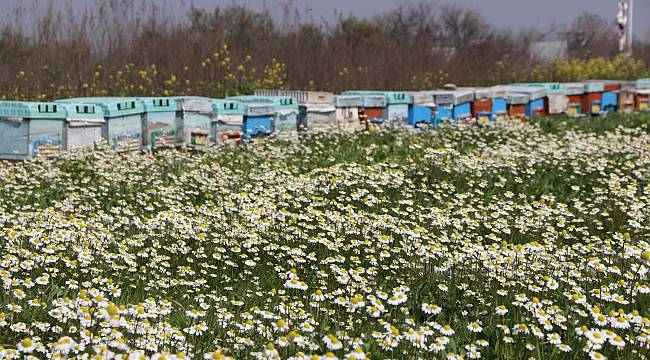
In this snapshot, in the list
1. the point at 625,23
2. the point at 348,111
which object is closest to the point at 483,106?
the point at 348,111

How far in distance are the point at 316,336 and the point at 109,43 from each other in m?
11.2

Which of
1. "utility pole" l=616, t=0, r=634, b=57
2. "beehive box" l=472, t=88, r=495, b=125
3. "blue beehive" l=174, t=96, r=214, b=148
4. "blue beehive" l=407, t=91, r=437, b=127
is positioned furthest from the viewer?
"utility pole" l=616, t=0, r=634, b=57

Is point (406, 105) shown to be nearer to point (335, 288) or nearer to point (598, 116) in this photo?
point (598, 116)

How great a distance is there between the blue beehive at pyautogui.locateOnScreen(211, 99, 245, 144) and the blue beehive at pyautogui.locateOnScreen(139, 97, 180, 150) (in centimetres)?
52

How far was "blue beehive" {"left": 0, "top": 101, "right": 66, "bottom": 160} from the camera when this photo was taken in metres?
8.18

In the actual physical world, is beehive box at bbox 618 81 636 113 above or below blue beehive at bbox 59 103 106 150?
above

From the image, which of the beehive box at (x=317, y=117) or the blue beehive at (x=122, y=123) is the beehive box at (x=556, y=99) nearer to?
the beehive box at (x=317, y=117)

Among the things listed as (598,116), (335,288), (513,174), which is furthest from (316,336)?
(598,116)

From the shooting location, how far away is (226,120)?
964 centimetres

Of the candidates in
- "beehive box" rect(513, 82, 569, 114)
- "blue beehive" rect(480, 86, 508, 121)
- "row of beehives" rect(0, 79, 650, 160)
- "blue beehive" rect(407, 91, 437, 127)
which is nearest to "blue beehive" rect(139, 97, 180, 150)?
"row of beehives" rect(0, 79, 650, 160)

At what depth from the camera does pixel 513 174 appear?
7777mm

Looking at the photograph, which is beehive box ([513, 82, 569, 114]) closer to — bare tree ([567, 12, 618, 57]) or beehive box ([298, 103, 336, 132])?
beehive box ([298, 103, 336, 132])

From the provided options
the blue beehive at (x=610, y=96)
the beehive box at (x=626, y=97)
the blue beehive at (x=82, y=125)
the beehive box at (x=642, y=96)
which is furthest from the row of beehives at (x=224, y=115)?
the beehive box at (x=642, y=96)

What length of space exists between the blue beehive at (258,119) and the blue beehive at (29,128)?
2436 millimetres
